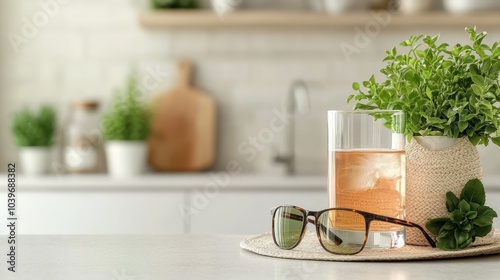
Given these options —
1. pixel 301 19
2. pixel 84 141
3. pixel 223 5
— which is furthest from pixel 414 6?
pixel 84 141

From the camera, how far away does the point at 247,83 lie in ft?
11.9

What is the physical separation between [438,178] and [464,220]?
81mm

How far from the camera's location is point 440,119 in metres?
1.21

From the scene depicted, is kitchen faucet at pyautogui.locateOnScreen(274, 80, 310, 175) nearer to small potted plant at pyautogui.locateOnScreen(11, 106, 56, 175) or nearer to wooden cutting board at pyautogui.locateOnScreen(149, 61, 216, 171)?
wooden cutting board at pyautogui.locateOnScreen(149, 61, 216, 171)

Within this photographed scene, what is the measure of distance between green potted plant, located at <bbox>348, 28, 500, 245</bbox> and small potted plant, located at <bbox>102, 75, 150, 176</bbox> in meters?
2.23

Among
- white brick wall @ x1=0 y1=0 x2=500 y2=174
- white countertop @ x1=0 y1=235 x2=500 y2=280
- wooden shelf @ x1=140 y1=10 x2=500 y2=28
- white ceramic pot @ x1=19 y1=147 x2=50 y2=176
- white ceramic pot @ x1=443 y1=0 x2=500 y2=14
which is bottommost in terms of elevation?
white countertop @ x1=0 y1=235 x2=500 y2=280

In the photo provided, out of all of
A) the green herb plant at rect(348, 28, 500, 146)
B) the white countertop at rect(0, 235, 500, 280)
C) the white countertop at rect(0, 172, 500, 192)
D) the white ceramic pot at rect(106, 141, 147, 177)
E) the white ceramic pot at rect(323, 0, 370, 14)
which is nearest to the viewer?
the white countertop at rect(0, 235, 500, 280)

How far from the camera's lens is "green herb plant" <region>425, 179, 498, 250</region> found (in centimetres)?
117

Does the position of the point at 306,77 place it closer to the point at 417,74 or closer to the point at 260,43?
the point at 260,43

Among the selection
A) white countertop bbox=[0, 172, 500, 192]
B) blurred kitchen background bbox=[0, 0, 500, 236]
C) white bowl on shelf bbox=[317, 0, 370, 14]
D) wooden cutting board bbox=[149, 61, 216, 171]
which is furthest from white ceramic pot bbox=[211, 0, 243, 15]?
white countertop bbox=[0, 172, 500, 192]

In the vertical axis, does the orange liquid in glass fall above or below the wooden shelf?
below

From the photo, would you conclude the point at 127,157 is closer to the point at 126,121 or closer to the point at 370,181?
the point at 126,121

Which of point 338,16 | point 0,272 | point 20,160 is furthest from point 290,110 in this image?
point 0,272

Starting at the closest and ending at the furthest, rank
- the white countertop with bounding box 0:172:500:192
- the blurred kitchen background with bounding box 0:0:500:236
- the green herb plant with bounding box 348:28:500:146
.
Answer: the green herb plant with bounding box 348:28:500:146 < the white countertop with bounding box 0:172:500:192 < the blurred kitchen background with bounding box 0:0:500:236
